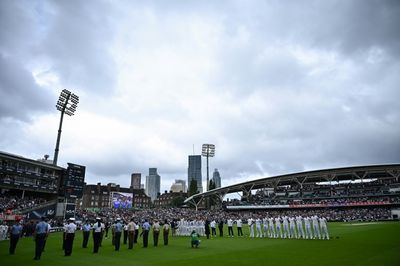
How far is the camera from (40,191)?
56812 mm

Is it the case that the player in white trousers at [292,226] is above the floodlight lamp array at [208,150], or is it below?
below

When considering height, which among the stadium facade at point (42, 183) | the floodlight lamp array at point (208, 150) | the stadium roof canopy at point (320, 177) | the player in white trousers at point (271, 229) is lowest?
the player in white trousers at point (271, 229)

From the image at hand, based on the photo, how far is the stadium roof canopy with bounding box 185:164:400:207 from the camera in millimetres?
69500

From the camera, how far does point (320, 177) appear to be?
78375mm

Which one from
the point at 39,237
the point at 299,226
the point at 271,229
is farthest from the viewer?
the point at 271,229

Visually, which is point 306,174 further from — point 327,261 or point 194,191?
point 327,261

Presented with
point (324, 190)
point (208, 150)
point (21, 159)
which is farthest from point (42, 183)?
point (324, 190)

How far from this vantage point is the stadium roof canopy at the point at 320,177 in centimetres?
6950

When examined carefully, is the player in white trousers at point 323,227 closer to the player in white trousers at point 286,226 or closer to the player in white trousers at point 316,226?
the player in white trousers at point 316,226

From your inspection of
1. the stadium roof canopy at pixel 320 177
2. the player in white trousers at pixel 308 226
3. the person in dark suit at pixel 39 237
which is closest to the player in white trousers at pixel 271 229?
the player in white trousers at pixel 308 226

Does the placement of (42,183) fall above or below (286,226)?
above

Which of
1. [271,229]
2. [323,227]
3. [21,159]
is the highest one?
[21,159]

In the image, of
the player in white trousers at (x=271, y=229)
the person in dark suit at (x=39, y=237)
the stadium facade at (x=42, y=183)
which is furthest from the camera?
the stadium facade at (x=42, y=183)

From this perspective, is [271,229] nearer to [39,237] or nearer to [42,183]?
[39,237]
